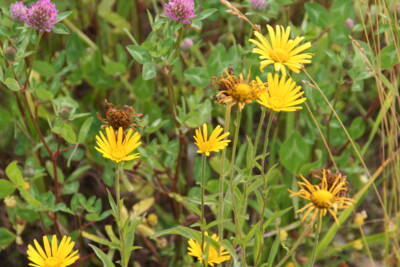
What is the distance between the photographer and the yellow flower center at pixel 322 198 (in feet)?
2.69

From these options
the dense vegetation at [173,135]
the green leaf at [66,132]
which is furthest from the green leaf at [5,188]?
the green leaf at [66,132]

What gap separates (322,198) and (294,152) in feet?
1.85

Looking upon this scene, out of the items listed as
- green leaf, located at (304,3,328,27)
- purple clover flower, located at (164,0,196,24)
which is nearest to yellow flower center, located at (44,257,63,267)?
purple clover flower, located at (164,0,196,24)

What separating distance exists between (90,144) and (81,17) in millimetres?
506

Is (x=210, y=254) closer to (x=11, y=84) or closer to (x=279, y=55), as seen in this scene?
A: (x=279, y=55)

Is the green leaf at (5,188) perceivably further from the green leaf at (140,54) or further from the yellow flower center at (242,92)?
the yellow flower center at (242,92)

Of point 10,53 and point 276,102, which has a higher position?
point 10,53

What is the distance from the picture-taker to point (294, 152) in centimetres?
138

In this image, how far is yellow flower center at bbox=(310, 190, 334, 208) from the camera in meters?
0.82

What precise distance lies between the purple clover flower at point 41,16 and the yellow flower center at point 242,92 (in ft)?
1.71

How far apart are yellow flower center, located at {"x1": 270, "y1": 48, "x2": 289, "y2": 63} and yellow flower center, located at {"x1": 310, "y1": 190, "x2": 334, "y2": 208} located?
223 mm

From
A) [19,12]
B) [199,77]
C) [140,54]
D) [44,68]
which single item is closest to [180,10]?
[140,54]

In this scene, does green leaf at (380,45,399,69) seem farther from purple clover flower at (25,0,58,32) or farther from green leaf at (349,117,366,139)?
purple clover flower at (25,0,58,32)

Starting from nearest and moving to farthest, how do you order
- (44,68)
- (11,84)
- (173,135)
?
1. (11,84)
2. (44,68)
3. (173,135)
